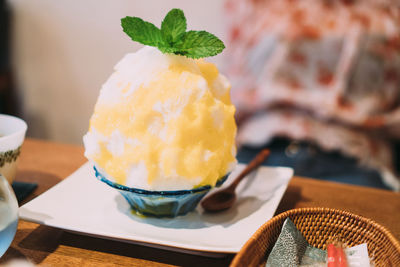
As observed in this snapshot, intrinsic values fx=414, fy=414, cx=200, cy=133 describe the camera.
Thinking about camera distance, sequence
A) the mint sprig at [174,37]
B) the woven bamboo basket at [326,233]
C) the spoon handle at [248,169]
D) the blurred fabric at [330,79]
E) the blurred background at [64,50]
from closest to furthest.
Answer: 1. the woven bamboo basket at [326,233]
2. the mint sprig at [174,37]
3. the spoon handle at [248,169]
4. the blurred fabric at [330,79]
5. the blurred background at [64,50]

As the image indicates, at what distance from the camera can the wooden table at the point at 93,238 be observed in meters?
0.65

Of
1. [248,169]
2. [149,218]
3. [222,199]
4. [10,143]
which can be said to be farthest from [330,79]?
[10,143]

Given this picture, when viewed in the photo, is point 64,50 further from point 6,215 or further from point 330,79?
point 6,215

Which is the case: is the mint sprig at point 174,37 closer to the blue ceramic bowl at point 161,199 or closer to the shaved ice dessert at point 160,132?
the shaved ice dessert at point 160,132

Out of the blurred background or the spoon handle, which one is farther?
the blurred background

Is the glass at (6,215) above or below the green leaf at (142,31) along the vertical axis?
below

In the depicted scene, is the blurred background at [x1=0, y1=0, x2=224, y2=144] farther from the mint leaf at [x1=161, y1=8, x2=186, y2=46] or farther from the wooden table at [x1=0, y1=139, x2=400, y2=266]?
the mint leaf at [x1=161, y1=8, x2=186, y2=46]

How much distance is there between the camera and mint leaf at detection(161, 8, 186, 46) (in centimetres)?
70

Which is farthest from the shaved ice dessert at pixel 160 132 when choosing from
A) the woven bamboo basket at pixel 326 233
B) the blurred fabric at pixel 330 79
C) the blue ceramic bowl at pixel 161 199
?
the blurred fabric at pixel 330 79

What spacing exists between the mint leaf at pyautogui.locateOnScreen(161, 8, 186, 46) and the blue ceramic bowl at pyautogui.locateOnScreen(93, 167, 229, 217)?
9.9 inches

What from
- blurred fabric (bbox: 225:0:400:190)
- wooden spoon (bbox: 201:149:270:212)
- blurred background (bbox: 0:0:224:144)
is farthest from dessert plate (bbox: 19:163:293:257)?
blurred background (bbox: 0:0:224:144)

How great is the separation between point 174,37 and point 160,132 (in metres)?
0.17

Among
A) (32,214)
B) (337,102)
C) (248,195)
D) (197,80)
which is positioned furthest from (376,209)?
(337,102)

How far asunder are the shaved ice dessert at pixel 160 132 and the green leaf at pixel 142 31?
0.02 meters
